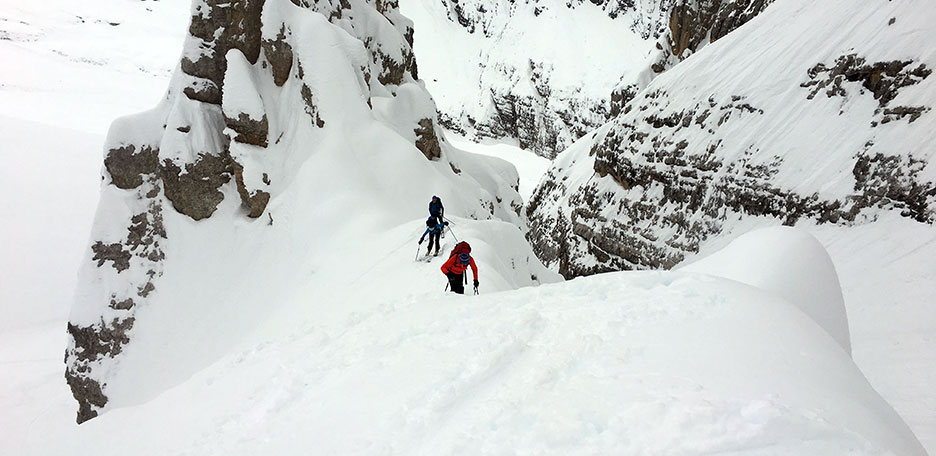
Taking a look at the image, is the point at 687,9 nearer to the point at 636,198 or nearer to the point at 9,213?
the point at 636,198

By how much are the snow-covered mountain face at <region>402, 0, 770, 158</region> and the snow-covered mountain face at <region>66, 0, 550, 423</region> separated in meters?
53.9

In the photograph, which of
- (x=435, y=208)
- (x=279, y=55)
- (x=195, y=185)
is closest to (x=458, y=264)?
(x=435, y=208)

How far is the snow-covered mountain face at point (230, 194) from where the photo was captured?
17031mm

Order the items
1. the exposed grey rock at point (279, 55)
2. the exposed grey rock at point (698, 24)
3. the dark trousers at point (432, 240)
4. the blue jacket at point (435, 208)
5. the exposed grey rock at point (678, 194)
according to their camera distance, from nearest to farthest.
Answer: the blue jacket at point (435, 208) → the dark trousers at point (432, 240) → the exposed grey rock at point (678, 194) → the exposed grey rock at point (279, 55) → the exposed grey rock at point (698, 24)

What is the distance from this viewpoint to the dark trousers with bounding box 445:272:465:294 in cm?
870

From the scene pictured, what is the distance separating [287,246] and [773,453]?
699 inches

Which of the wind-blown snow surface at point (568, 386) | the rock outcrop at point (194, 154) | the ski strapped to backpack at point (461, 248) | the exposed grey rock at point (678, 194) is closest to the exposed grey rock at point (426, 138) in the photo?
the rock outcrop at point (194, 154)

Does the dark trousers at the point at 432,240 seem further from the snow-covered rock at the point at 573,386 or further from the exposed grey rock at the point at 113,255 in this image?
the exposed grey rock at the point at 113,255

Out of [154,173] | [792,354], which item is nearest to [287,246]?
[154,173]

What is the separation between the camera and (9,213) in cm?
4012

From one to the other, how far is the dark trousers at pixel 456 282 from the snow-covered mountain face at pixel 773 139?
19.2 m

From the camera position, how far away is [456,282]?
8734 mm

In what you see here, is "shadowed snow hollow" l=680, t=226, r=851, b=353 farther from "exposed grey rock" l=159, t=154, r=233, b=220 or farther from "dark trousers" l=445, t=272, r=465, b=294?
"exposed grey rock" l=159, t=154, r=233, b=220

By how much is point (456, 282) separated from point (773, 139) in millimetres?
21789
